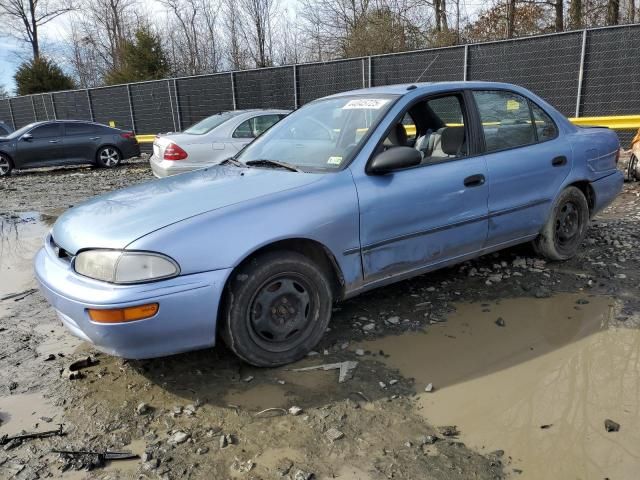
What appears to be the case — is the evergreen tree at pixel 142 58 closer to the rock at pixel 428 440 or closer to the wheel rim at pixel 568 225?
the wheel rim at pixel 568 225

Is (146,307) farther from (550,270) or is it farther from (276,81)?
(276,81)

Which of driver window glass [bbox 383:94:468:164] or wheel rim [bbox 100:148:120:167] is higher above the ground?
driver window glass [bbox 383:94:468:164]

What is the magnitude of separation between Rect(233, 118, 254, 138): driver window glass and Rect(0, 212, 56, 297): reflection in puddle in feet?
11.1

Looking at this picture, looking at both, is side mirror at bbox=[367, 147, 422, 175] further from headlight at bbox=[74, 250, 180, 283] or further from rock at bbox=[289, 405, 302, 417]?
rock at bbox=[289, 405, 302, 417]

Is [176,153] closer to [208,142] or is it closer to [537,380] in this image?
[208,142]

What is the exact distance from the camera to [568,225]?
4.61 m

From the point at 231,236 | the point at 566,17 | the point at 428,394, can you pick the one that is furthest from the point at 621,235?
the point at 566,17

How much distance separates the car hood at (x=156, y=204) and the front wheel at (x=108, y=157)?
469 inches

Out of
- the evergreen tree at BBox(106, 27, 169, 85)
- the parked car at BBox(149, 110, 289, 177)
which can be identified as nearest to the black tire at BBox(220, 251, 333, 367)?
the parked car at BBox(149, 110, 289, 177)

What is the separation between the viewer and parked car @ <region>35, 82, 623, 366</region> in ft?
8.72

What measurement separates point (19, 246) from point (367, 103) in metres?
4.92

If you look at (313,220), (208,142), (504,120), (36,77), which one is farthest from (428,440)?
(36,77)

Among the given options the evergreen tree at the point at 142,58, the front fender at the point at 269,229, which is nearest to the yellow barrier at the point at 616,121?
the front fender at the point at 269,229

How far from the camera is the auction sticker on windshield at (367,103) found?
12.0 feet
